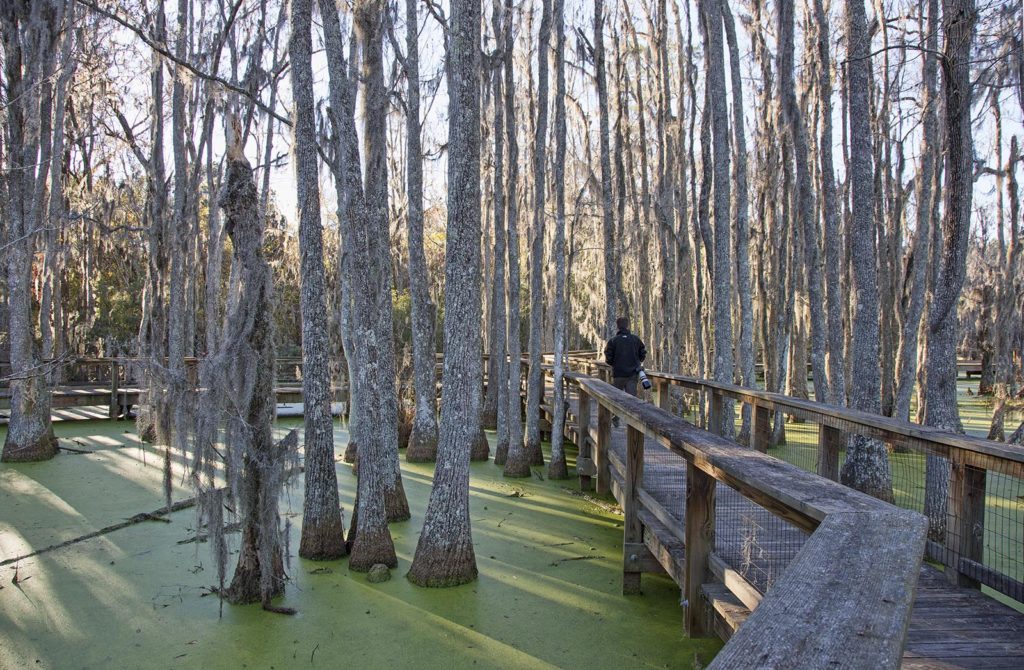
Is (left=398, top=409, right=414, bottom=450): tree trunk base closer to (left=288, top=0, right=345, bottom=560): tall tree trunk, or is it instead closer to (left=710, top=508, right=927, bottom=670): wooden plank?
(left=288, top=0, right=345, bottom=560): tall tree trunk

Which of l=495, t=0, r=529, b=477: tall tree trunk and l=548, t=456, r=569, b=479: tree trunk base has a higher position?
l=495, t=0, r=529, b=477: tall tree trunk

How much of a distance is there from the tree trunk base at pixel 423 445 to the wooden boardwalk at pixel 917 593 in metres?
5.79

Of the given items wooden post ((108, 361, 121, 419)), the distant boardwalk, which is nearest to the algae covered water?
the distant boardwalk

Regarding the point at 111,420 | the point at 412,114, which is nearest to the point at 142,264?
the point at 111,420

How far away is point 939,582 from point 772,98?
1371cm

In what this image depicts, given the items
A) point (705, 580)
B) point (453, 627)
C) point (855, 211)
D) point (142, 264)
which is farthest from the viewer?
point (142, 264)

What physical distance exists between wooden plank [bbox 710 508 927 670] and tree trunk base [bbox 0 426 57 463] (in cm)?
1330

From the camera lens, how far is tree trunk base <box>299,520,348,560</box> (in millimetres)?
6668

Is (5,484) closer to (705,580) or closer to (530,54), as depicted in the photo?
(705,580)

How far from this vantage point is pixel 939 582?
3.52 m

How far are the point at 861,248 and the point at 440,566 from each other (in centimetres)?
566

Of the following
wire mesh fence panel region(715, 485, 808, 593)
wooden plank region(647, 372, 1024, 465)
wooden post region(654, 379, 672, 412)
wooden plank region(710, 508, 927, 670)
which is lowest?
wire mesh fence panel region(715, 485, 808, 593)

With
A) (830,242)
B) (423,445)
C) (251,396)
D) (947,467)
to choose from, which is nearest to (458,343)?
(251,396)

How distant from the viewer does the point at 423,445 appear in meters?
11.5
